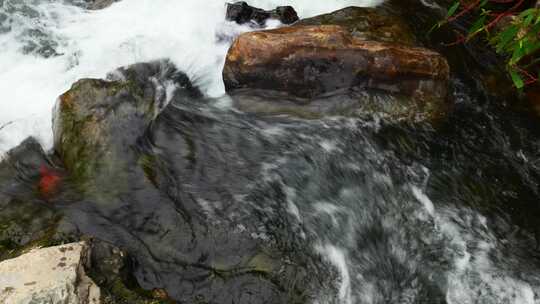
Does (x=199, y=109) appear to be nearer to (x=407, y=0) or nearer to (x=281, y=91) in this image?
(x=281, y=91)

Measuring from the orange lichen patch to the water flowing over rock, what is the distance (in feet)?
3.39

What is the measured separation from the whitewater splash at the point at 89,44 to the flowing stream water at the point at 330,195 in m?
0.03

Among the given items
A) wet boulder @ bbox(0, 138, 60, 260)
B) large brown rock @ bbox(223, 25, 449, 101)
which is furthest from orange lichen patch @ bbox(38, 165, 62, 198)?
large brown rock @ bbox(223, 25, 449, 101)

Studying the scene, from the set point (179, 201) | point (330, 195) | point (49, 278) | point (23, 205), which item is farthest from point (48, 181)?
point (330, 195)

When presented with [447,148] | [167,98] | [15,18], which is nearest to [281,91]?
[167,98]

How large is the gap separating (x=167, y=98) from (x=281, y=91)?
50.4 inches

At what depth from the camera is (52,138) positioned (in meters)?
5.23

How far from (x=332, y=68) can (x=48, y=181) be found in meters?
3.10

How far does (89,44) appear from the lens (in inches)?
265

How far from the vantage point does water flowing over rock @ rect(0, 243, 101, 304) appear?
10.5 feet

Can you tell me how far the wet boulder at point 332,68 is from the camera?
5465 mm

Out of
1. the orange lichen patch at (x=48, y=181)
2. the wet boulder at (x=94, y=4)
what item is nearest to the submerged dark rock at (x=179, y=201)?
the orange lichen patch at (x=48, y=181)

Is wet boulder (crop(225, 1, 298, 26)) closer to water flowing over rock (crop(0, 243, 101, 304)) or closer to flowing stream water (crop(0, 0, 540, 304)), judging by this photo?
flowing stream water (crop(0, 0, 540, 304))

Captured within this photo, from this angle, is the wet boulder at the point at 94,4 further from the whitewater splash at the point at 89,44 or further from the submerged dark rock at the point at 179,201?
the submerged dark rock at the point at 179,201
